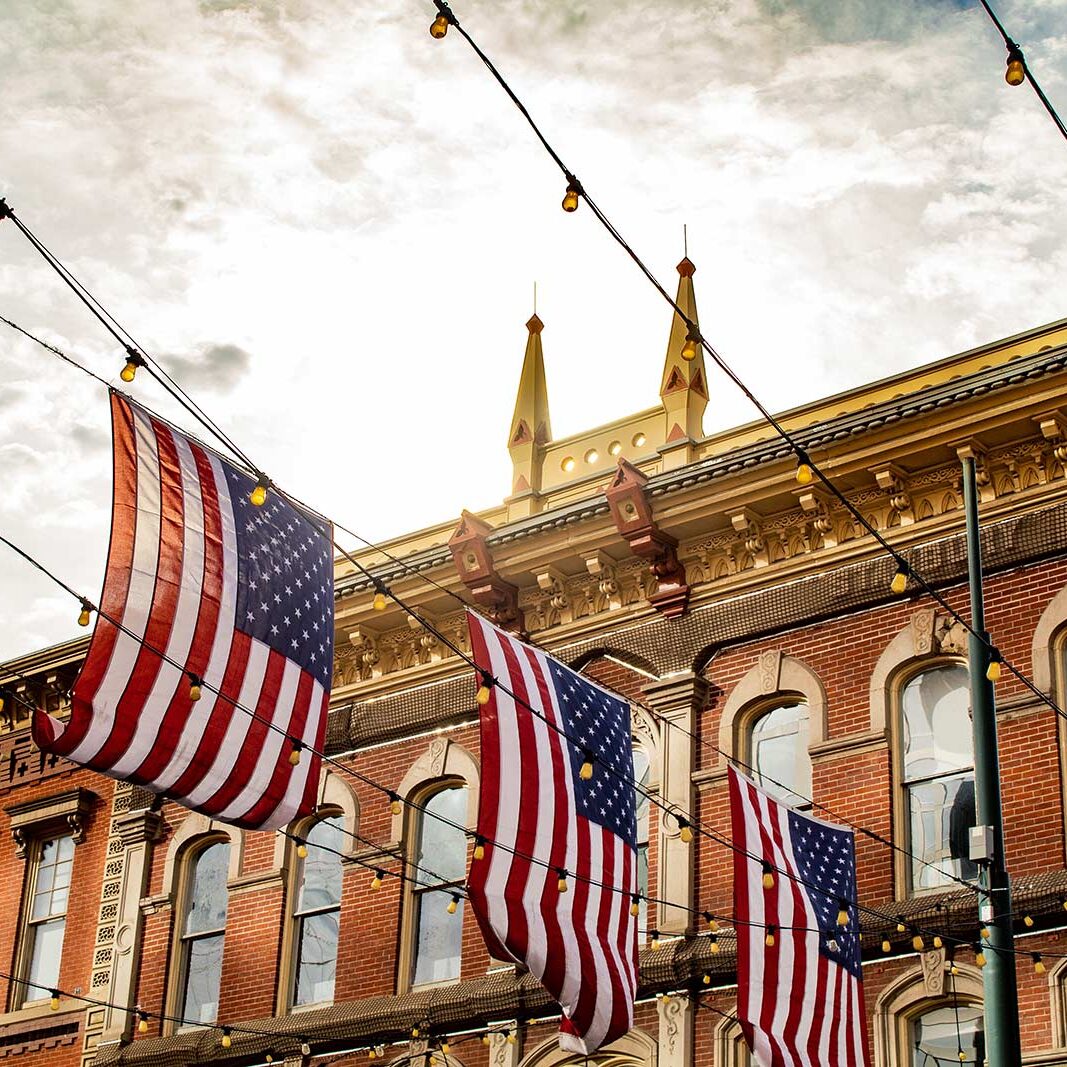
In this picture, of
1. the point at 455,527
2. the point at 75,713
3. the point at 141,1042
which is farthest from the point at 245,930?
the point at 75,713

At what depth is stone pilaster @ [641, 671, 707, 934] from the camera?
1898cm

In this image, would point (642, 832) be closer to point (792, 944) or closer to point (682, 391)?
point (792, 944)

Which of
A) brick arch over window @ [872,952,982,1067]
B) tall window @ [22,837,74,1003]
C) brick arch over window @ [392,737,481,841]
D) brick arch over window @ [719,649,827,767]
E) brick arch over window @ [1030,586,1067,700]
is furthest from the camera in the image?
tall window @ [22,837,74,1003]

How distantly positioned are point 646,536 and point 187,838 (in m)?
6.87

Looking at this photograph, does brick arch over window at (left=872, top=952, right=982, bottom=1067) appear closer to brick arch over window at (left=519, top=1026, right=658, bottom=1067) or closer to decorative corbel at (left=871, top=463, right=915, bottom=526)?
brick arch over window at (left=519, top=1026, right=658, bottom=1067)

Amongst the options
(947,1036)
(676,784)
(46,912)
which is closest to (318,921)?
(46,912)

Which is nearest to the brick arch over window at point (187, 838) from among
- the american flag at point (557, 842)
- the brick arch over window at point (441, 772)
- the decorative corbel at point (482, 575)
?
the brick arch over window at point (441, 772)

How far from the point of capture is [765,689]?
63.5ft

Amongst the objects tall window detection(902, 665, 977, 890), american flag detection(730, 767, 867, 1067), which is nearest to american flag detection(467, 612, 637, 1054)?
american flag detection(730, 767, 867, 1067)

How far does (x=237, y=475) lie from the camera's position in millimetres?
14820

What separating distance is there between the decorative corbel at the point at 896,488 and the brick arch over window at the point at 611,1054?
17.6ft

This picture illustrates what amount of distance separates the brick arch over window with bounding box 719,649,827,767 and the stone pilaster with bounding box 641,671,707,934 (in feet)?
1.19

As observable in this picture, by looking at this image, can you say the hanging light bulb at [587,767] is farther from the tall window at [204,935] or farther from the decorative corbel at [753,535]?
the tall window at [204,935]

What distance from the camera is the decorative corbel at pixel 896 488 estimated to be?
18.9 metres
